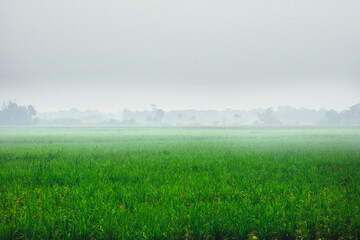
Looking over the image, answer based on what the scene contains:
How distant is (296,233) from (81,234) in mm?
3536

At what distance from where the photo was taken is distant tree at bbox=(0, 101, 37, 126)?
5028 inches

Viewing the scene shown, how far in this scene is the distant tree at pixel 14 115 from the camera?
5028 inches

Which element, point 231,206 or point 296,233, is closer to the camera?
point 296,233

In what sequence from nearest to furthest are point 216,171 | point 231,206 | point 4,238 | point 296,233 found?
1. point 4,238
2. point 296,233
3. point 231,206
4. point 216,171

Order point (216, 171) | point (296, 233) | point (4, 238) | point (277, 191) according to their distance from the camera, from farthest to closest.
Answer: point (216, 171)
point (277, 191)
point (296, 233)
point (4, 238)

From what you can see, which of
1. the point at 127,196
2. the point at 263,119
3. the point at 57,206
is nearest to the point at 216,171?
the point at 127,196

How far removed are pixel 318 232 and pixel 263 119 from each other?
163311 mm

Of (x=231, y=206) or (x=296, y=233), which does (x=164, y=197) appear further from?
(x=296, y=233)

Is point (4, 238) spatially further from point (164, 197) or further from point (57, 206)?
point (164, 197)

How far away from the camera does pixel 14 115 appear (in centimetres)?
12888

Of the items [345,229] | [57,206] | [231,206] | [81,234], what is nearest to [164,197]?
[231,206]

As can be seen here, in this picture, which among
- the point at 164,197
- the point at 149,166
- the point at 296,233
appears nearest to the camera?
the point at 296,233

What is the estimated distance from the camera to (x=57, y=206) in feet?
14.0

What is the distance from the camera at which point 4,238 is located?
10.4 feet
